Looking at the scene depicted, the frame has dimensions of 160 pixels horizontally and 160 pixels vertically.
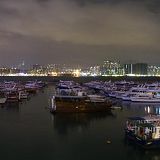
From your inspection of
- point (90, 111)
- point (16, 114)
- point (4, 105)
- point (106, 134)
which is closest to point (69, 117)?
point (90, 111)

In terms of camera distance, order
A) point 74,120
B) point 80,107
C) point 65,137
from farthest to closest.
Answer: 1. point 80,107
2. point 74,120
3. point 65,137

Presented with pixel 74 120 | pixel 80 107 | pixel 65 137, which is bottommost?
pixel 65 137

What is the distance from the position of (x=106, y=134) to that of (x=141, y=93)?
20.1 m

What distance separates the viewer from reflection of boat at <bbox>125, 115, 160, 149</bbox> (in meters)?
16.7

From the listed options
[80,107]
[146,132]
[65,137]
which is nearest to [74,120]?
[80,107]

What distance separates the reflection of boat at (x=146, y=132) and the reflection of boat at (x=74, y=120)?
475cm

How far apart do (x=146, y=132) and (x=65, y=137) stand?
16.6 feet

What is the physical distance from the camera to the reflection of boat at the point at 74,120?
22.5 meters

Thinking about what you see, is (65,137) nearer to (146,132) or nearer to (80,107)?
(146,132)

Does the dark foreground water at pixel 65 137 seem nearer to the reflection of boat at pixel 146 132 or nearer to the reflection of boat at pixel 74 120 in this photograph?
the reflection of boat at pixel 74 120

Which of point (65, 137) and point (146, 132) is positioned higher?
point (146, 132)

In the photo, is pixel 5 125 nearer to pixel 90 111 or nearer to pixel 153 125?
pixel 90 111

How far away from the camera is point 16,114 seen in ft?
92.8

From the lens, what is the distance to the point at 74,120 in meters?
25.2
